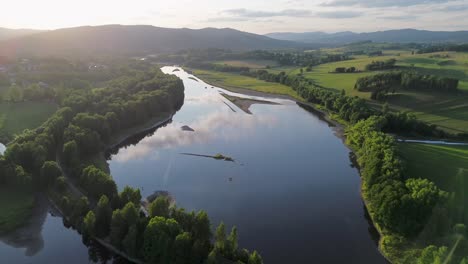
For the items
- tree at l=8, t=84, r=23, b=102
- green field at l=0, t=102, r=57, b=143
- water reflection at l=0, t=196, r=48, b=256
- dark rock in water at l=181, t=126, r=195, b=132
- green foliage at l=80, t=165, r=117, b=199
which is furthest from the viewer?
A: tree at l=8, t=84, r=23, b=102

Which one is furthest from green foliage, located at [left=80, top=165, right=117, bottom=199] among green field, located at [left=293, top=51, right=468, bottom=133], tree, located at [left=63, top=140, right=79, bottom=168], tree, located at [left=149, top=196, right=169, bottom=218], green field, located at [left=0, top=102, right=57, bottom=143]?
green field, located at [left=293, top=51, right=468, bottom=133]

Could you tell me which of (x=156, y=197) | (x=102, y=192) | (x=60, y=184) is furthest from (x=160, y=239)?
(x=60, y=184)

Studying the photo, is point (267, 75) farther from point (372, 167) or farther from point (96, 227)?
point (96, 227)

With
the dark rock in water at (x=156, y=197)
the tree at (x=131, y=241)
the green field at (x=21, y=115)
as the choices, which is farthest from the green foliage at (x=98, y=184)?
the green field at (x=21, y=115)

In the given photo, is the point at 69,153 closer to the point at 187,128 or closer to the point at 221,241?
the point at 187,128

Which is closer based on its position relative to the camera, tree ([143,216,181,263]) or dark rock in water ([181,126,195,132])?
tree ([143,216,181,263])

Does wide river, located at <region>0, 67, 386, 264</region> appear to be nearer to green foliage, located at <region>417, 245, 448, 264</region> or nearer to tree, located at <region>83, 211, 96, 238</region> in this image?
tree, located at <region>83, 211, 96, 238</region>
